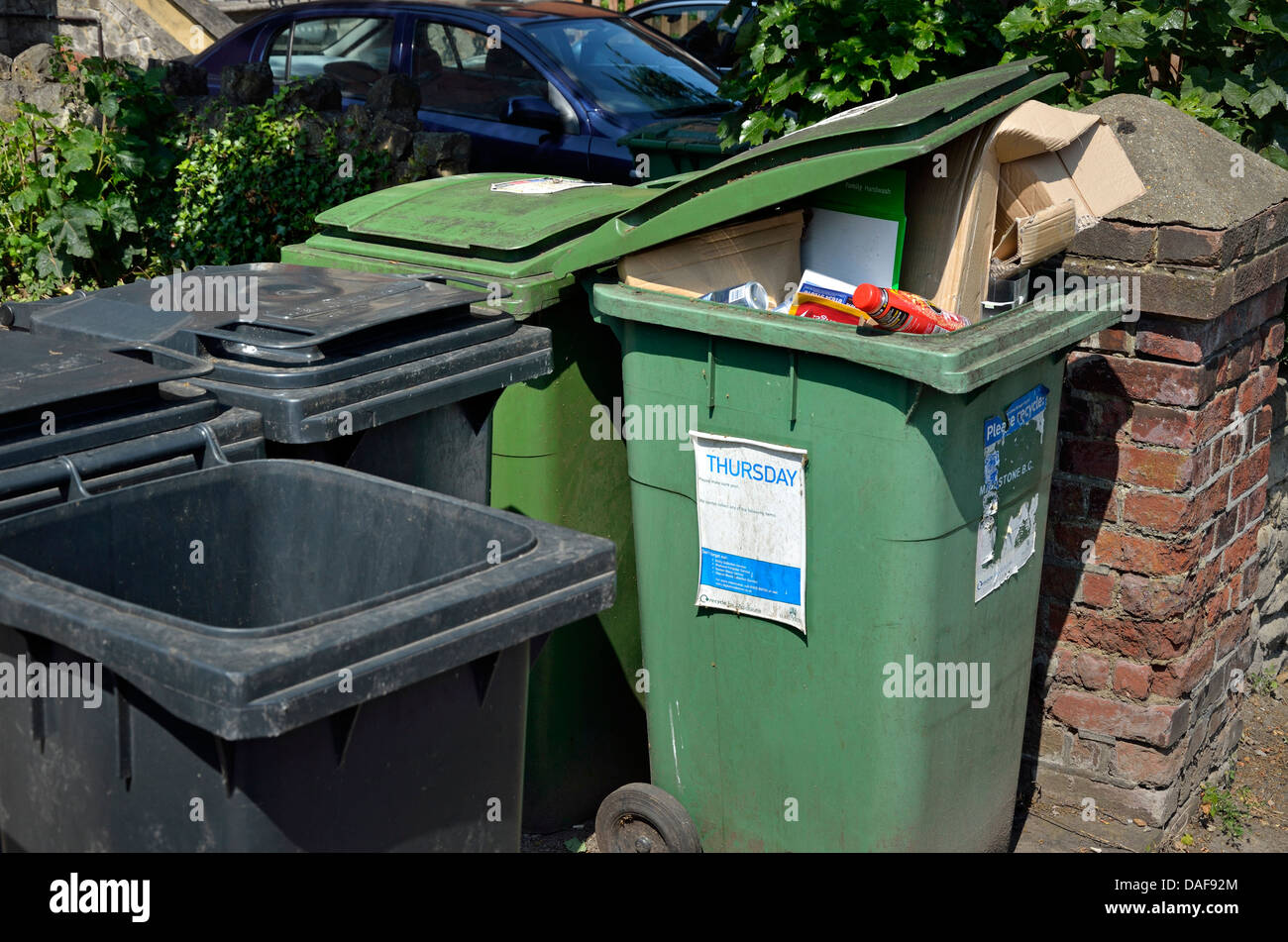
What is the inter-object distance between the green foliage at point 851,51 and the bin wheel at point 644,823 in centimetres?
213

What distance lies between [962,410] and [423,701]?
1.22 m

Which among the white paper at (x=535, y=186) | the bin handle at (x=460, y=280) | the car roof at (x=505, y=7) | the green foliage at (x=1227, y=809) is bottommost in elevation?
the green foliage at (x=1227, y=809)

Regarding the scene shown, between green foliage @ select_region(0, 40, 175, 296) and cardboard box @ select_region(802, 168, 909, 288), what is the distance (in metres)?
4.02

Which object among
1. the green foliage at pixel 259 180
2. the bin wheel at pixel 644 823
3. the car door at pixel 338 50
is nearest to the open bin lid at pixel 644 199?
the bin wheel at pixel 644 823

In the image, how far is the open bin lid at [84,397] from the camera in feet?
7.91

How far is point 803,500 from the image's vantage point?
9.09ft

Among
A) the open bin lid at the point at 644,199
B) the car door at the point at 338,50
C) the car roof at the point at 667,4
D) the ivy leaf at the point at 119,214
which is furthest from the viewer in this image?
the car roof at the point at 667,4

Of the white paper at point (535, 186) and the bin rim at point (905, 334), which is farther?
the white paper at point (535, 186)

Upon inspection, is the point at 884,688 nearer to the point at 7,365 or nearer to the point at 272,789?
the point at 272,789

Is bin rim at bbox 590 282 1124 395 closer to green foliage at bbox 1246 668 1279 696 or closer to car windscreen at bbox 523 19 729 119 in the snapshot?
green foliage at bbox 1246 668 1279 696

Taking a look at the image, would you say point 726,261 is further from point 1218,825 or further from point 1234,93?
point 1218,825

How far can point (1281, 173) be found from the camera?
11.7ft

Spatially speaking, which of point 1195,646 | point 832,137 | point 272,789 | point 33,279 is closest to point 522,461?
point 832,137

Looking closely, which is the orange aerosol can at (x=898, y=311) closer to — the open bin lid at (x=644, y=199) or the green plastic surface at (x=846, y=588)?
the green plastic surface at (x=846, y=588)
